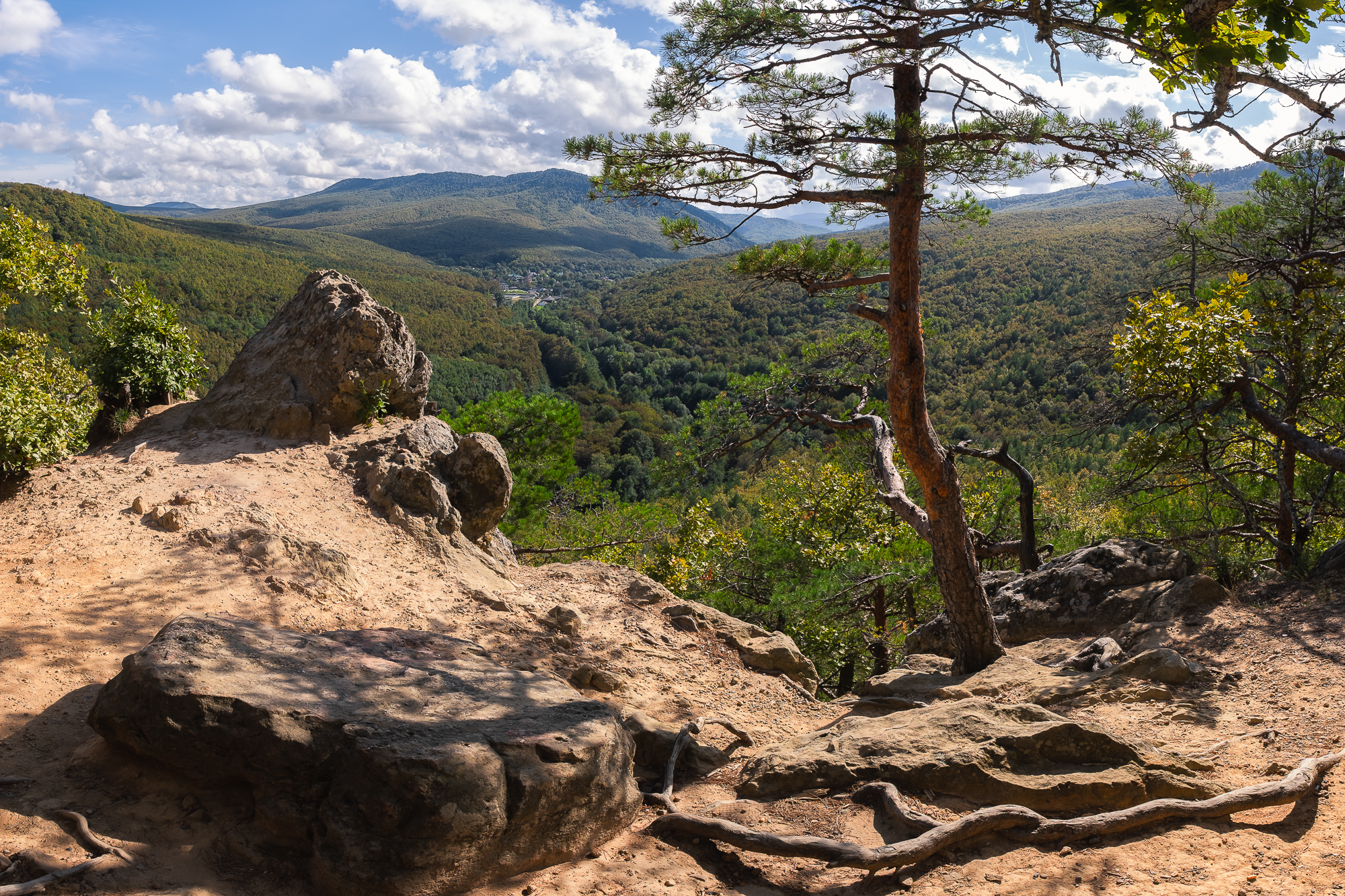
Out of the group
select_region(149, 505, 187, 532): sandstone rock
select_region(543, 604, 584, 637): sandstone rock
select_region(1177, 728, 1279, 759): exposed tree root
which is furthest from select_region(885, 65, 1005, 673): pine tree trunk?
select_region(149, 505, 187, 532): sandstone rock

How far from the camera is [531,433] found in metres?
14.1

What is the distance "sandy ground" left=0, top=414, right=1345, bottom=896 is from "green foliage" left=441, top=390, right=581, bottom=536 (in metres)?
6.05

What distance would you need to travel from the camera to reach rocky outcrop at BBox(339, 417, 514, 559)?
709cm

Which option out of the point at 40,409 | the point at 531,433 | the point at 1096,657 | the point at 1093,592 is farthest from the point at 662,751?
the point at 531,433

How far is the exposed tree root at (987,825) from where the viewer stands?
3467 mm

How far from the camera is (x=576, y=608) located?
691 centimetres

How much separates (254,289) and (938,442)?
79.3 meters

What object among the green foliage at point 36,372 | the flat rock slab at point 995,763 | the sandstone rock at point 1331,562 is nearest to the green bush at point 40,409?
the green foliage at point 36,372

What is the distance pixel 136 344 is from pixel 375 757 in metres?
6.83

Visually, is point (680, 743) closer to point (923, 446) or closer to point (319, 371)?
point (923, 446)

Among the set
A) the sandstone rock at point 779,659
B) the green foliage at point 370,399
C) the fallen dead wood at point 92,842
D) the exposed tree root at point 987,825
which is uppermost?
the green foliage at point 370,399

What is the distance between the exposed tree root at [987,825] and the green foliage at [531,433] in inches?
417

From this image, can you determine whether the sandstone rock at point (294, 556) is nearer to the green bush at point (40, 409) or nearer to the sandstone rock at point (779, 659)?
the green bush at point (40, 409)

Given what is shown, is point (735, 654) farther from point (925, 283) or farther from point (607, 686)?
point (925, 283)
